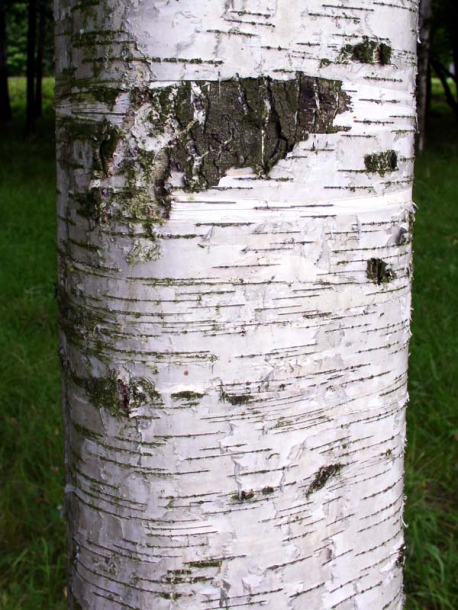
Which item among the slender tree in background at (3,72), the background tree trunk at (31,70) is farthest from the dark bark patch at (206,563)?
the slender tree in background at (3,72)

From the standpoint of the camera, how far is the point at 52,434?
2.96m

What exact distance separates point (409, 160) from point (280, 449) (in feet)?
1.70

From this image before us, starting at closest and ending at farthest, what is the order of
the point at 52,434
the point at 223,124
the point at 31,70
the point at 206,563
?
the point at 223,124 < the point at 206,563 < the point at 52,434 < the point at 31,70

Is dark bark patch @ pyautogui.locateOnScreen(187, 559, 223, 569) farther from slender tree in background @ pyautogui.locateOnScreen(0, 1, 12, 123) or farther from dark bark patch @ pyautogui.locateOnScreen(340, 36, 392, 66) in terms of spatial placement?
slender tree in background @ pyautogui.locateOnScreen(0, 1, 12, 123)

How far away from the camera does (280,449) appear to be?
1.01 m

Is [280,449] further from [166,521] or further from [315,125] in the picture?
[315,125]

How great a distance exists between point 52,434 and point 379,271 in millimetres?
2242

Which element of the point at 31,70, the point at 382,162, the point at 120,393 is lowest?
the point at 120,393

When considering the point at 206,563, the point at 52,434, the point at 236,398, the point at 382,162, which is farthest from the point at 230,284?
the point at 52,434

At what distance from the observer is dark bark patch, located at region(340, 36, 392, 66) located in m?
0.95

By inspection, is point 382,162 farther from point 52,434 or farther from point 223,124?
point 52,434

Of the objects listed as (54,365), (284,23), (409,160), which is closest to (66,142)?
(284,23)

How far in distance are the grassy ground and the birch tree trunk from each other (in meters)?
1.45

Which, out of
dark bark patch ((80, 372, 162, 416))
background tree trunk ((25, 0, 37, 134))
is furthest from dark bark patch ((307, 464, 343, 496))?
background tree trunk ((25, 0, 37, 134))
